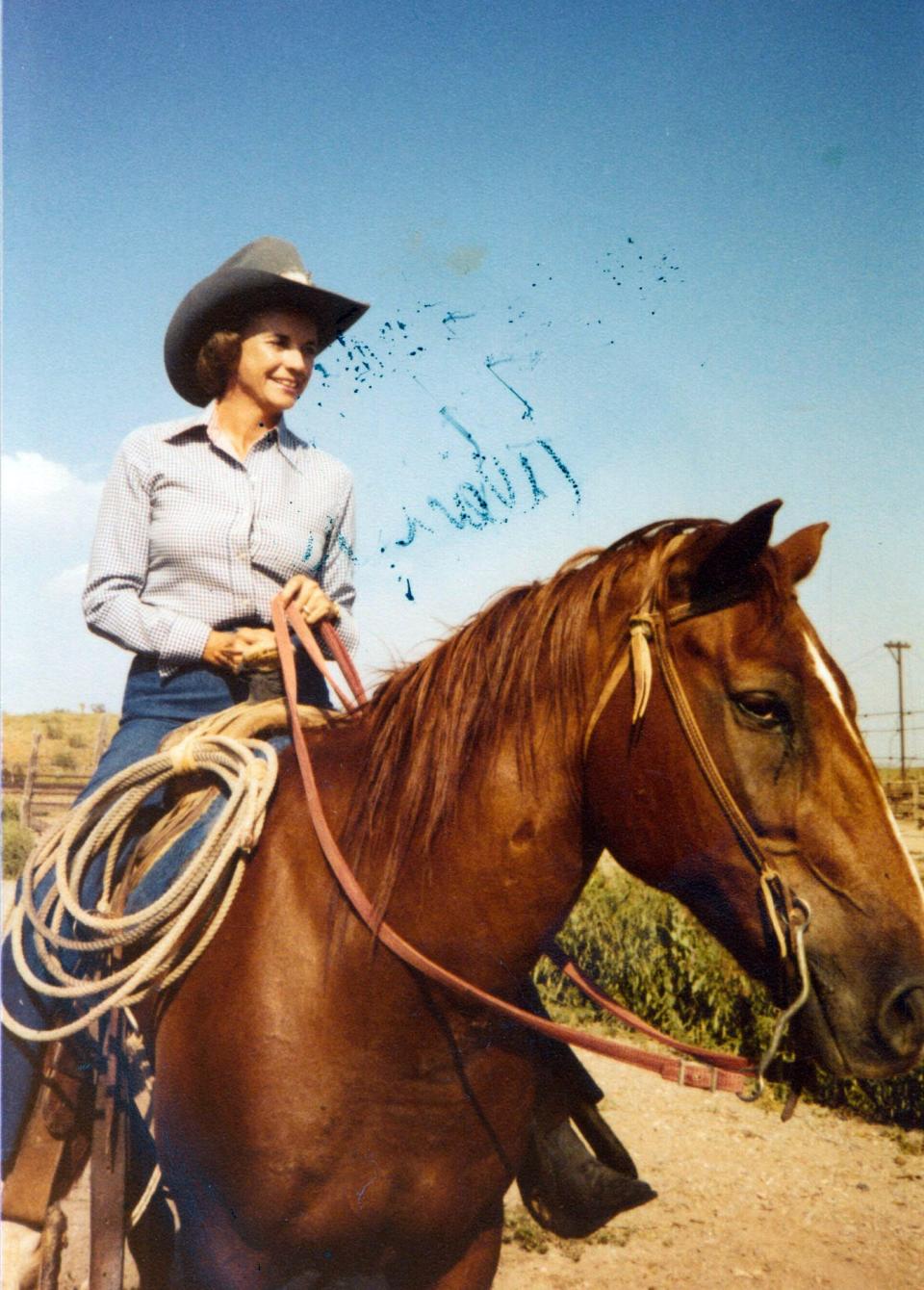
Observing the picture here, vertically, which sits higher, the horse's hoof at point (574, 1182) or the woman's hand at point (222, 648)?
the woman's hand at point (222, 648)

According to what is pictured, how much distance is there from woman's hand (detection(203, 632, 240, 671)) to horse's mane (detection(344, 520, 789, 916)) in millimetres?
697

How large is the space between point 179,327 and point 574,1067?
2555 millimetres

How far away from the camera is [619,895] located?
31.2 ft

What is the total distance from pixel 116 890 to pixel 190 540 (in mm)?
1004

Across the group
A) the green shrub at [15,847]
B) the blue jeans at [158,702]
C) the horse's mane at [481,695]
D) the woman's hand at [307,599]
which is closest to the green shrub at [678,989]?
the blue jeans at [158,702]

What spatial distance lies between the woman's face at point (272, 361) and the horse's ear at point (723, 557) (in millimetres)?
1582

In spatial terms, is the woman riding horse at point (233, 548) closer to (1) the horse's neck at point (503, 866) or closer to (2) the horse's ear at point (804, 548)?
(1) the horse's neck at point (503, 866)

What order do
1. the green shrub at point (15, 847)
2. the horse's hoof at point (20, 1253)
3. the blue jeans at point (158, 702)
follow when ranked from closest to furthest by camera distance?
the horse's hoof at point (20, 1253) < the blue jeans at point (158, 702) < the green shrub at point (15, 847)

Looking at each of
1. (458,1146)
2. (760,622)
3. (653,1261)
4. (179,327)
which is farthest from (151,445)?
(653,1261)

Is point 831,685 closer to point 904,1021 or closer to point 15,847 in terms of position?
point 904,1021

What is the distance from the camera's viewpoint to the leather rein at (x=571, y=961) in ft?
5.47

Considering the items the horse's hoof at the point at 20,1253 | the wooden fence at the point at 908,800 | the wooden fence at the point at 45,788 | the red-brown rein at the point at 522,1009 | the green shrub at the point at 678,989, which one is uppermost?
the red-brown rein at the point at 522,1009

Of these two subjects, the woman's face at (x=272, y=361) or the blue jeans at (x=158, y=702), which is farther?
the woman's face at (x=272, y=361)

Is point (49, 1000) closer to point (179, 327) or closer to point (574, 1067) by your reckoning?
point (574, 1067)
